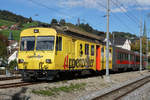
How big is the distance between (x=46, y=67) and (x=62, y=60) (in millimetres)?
1211

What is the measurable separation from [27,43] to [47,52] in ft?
5.04

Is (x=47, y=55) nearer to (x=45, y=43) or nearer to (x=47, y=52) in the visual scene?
(x=47, y=52)

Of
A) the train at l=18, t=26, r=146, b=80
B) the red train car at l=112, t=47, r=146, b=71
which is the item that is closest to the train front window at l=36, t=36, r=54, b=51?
the train at l=18, t=26, r=146, b=80

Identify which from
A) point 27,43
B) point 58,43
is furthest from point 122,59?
point 27,43

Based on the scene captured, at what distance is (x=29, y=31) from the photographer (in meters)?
13.0

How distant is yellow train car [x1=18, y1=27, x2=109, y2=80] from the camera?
39.3ft

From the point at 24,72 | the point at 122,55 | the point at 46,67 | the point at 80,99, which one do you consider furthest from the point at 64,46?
the point at 122,55

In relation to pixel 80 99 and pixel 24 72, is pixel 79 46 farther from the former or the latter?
pixel 80 99

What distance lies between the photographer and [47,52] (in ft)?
39.6

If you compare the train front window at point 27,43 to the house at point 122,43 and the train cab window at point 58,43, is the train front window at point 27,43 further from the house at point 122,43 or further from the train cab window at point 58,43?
the house at point 122,43

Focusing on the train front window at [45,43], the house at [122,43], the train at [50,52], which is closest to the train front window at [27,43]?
the train at [50,52]

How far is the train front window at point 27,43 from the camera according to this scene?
12651 mm

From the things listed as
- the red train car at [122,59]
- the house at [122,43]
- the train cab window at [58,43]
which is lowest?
the red train car at [122,59]

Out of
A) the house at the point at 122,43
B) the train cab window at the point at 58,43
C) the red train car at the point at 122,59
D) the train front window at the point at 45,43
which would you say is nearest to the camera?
the train front window at the point at 45,43
